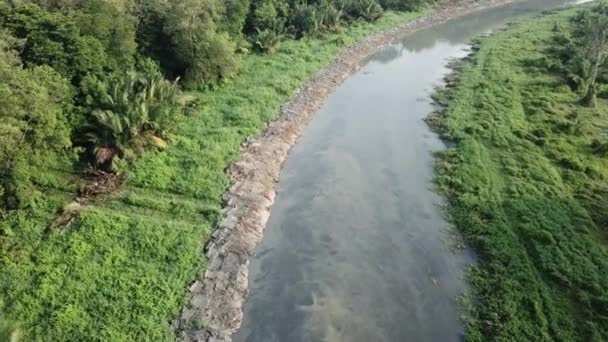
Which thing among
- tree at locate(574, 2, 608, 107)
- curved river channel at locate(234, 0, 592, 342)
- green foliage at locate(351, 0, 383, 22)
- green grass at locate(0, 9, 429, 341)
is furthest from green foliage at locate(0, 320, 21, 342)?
green foliage at locate(351, 0, 383, 22)

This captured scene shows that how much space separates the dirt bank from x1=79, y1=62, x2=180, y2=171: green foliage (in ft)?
10.6

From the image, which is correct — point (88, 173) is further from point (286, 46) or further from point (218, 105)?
point (286, 46)

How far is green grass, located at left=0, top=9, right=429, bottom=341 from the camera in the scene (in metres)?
10.3

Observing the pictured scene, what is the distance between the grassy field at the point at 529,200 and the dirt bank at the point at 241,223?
236 inches

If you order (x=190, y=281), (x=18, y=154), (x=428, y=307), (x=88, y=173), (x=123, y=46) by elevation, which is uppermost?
(x=123, y=46)

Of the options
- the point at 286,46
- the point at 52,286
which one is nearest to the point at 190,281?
the point at 52,286

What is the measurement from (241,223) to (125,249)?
3.41 m

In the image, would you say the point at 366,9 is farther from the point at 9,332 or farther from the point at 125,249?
the point at 9,332

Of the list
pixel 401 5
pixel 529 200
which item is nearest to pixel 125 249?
pixel 529 200

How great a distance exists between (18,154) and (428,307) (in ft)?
38.8

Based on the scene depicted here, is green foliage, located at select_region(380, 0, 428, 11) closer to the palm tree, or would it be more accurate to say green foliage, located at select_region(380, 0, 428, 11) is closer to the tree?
the tree

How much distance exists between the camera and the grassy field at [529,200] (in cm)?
1127

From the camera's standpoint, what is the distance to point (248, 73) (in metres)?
23.5

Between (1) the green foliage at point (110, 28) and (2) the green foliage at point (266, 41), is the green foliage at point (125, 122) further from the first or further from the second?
(2) the green foliage at point (266, 41)
